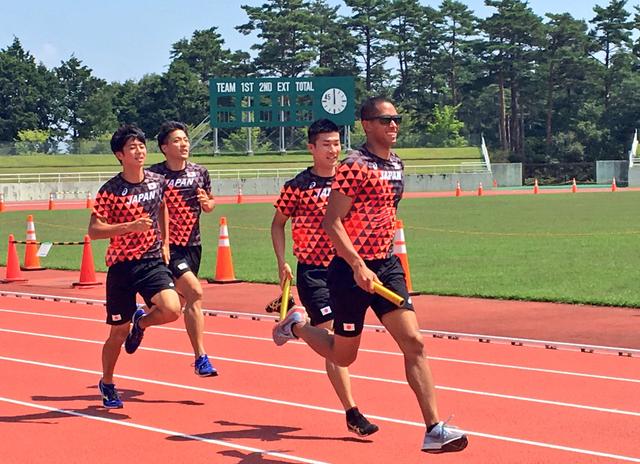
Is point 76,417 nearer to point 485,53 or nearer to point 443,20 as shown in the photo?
point 485,53

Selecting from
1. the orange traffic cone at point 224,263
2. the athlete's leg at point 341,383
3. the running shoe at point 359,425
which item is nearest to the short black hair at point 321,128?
the athlete's leg at point 341,383

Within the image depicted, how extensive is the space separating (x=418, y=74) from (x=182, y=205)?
11062 centimetres

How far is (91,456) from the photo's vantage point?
7.52 metres

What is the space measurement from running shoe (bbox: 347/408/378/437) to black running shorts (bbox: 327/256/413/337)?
2.04 feet

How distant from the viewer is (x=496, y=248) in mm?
24391

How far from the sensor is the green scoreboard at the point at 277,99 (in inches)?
3056

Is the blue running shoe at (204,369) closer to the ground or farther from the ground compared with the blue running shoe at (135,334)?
closer to the ground

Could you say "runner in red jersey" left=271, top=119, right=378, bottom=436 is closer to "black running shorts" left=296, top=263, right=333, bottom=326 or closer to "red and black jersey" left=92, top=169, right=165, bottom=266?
"black running shorts" left=296, top=263, right=333, bottom=326

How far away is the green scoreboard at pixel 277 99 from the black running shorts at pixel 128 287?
68.4 metres

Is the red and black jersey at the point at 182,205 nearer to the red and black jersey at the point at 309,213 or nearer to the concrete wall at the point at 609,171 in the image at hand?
the red and black jersey at the point at 309,213

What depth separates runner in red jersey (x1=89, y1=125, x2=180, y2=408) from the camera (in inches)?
365

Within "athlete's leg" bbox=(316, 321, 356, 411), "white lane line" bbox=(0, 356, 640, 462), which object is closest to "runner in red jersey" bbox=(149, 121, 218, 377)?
"white lane line" bbox=(0, 356, 640, 462)

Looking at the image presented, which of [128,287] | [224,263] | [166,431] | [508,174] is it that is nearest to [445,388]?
[166,431]

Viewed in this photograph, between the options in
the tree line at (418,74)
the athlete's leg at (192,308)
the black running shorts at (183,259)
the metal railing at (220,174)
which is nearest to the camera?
the athlete's leg at (192,308)
